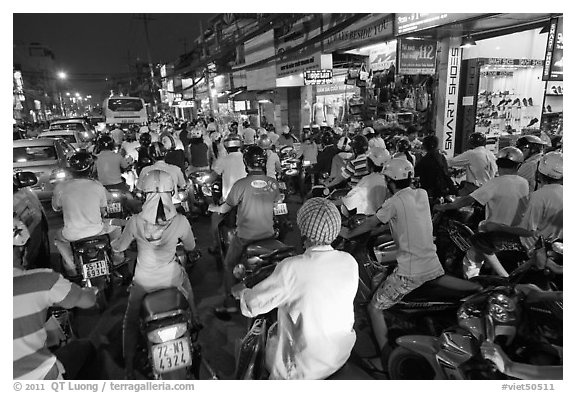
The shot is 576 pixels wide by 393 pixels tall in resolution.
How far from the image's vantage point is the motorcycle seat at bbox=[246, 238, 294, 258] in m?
4.01

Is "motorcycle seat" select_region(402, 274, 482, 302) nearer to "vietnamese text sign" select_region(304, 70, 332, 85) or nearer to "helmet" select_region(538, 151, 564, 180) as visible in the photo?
"helmet" select_region(538, 151, 564, 180)

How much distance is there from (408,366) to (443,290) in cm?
71

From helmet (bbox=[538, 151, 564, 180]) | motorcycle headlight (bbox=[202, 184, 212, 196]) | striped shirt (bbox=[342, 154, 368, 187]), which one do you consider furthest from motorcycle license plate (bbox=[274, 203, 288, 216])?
helmet (bbox=[538, 151, 564, 180])

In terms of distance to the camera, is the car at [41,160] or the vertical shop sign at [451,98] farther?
the vertical shop sign at [451,98]

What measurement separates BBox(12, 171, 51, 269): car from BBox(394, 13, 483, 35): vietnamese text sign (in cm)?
716

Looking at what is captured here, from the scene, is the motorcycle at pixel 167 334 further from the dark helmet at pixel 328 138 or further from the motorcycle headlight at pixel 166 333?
the dark helmet at pixel 328 138

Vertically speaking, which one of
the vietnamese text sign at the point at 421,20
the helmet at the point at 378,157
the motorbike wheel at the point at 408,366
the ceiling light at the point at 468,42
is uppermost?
the vietnamese text sign at the point at 421,20

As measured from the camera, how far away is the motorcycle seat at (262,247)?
401 cm

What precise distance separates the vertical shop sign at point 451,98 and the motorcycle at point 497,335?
8.02m

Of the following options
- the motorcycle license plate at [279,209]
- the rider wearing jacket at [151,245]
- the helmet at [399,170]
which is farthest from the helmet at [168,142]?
the helmet at [399,170]
